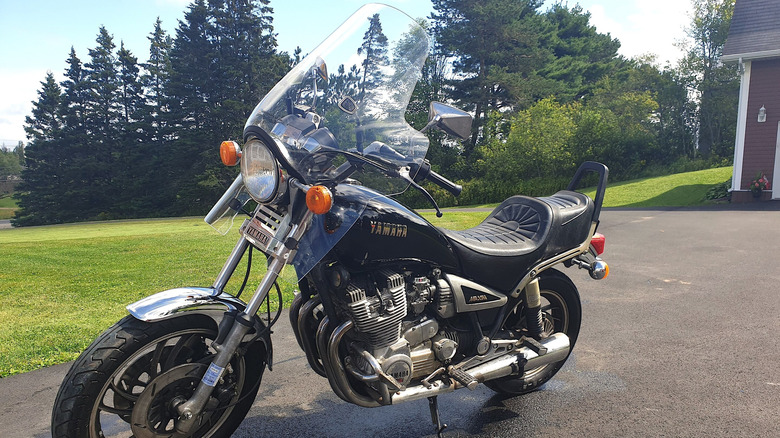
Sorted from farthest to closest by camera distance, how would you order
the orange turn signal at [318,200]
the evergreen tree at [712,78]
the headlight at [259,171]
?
the evergreen tree at [712,78] → the headlight at [259,171] → the orange turn signal at [318,200]

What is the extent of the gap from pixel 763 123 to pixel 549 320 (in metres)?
19.0

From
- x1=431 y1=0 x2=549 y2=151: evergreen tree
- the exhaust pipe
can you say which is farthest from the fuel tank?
x1=431 y1=0 x2=549 y2=151: evergreen tree

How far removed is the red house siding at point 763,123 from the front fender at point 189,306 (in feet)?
66.4

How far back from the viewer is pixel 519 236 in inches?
130

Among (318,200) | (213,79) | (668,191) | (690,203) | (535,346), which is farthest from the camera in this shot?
(213,79)

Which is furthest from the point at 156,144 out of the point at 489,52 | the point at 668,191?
the point at 668,191

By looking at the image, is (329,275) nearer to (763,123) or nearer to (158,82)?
(763,123)

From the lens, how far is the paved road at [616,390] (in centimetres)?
308

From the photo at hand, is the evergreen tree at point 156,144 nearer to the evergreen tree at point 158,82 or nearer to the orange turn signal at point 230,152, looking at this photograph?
the evergreen tree at point 158,82

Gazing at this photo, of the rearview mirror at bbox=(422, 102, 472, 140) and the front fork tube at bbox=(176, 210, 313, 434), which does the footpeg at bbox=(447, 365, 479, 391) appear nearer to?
the front fork tube at bbox=(176, 210, 313, 434)

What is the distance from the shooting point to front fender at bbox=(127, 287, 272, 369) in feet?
7.83

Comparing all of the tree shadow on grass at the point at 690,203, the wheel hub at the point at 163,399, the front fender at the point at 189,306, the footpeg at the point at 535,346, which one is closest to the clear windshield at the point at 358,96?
the front fender at the point at 189,306

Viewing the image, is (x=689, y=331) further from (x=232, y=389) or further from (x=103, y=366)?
(x=103, y=366)

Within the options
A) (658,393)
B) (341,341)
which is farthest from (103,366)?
(658,393)
